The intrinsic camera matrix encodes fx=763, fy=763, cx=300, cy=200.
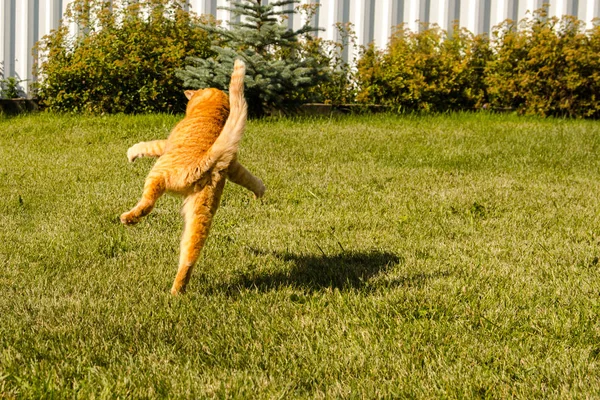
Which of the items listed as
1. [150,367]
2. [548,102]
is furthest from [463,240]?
[548,102]

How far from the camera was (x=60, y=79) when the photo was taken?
10.7 m

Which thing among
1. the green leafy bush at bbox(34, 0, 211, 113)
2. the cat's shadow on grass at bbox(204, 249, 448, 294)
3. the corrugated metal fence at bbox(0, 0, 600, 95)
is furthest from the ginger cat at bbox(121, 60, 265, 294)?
the corrugated metal fence at bbox(0, 0, 600, 95)

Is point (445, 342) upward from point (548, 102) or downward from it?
downward

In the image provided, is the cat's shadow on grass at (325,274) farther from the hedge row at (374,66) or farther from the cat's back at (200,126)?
the hedge row at (374,66)

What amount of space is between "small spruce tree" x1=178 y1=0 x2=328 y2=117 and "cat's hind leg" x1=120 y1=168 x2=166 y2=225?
20.1ft

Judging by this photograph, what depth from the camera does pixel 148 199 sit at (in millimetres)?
3441

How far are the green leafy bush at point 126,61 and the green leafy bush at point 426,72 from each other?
251cm

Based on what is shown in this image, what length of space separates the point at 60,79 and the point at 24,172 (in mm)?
3999

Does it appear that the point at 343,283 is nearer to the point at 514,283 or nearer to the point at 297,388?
the point at 514,283

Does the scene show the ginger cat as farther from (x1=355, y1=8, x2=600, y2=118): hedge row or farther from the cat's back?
(x1=355, y1=8, x2=600, y2=118): hedge row

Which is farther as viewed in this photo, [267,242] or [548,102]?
[548,102]

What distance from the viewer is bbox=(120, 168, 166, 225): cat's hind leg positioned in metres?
3.39

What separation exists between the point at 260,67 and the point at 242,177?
20.0 ft

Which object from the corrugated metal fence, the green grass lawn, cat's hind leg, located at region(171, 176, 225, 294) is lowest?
the green grass lawn
